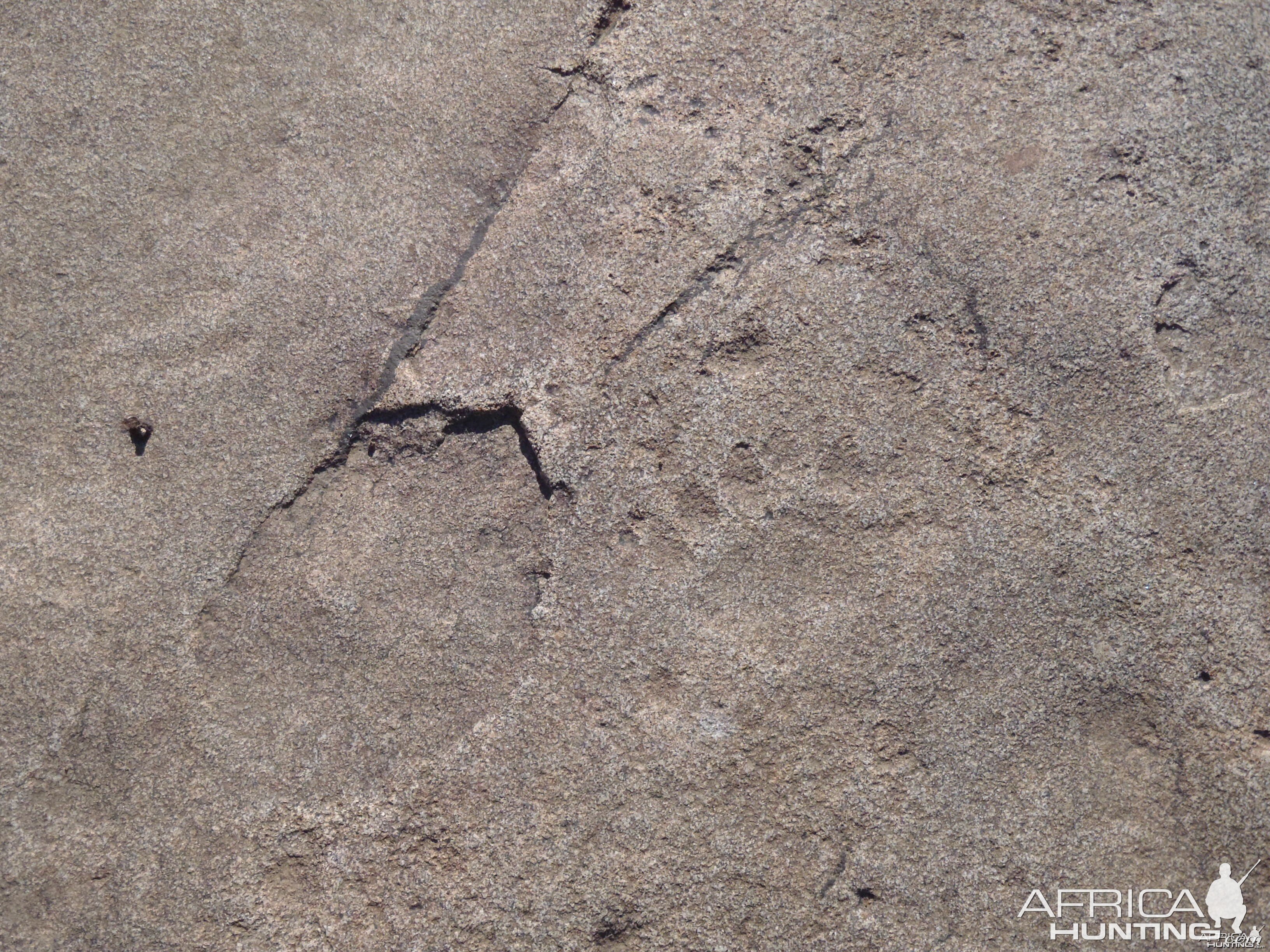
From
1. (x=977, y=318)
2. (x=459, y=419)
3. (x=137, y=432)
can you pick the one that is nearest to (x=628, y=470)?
(x=459, y=419)

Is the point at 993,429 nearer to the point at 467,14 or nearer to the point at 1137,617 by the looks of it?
the point at 1137,617

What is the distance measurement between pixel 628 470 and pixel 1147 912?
825 mm

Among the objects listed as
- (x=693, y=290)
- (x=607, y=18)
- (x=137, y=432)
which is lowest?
(x=137, y=432)

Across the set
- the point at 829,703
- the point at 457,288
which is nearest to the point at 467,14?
the point at 457,288

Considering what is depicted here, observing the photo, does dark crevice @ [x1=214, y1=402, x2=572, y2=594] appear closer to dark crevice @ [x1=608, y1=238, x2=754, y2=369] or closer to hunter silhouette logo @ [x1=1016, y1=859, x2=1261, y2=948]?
dark crevice @ [x1=608, y1=238, x2=754, y2=369]

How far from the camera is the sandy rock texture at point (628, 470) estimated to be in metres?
1.12

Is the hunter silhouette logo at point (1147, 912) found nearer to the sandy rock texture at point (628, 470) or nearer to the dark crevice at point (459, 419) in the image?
the sandy rock texture at point (628, 470)

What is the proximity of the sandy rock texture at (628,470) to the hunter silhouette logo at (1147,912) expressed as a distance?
0.02 m

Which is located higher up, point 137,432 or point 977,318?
point 977,318

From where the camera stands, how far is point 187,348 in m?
1.23

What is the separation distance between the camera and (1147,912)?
1.10m

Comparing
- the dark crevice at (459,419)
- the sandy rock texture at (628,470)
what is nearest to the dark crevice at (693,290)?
the sandy rock texture at (628,470)

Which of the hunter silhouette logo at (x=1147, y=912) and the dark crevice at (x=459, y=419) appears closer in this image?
the hunter silhouette logo at (x=1147, y=912)

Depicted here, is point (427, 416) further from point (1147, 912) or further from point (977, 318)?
point (1147, 912)
